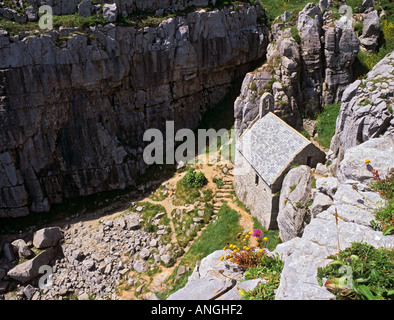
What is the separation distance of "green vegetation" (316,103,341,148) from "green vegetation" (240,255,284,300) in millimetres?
17573

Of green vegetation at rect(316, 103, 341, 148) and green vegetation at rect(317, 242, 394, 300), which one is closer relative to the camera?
green vegetation at rect(317, 242, 394, 300)

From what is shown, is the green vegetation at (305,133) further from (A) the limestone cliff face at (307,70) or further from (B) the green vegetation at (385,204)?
(B) the green vegetation at (385,204)

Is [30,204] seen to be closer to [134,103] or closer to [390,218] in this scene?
[134,103]

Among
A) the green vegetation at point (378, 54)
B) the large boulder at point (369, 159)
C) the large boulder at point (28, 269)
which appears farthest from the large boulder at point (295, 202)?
the large boulder at point (28, 269)

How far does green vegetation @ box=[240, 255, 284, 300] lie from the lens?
8.82 metres

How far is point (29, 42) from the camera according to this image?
2523 cm

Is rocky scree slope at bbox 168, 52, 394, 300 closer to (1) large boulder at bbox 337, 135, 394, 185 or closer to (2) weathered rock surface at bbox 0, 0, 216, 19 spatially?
(1) large boulder at bbox 337, 135, 394, 185

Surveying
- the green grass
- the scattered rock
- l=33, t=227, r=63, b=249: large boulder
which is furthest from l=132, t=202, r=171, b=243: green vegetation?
l=33, t=227, r=63, b=249: large boulder

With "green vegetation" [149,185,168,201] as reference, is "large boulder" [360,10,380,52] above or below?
above

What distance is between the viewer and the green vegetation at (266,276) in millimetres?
8818

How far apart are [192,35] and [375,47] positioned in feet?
Result: 56.7

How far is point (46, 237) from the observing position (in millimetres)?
25438

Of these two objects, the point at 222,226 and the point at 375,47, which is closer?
the point at 222,226
